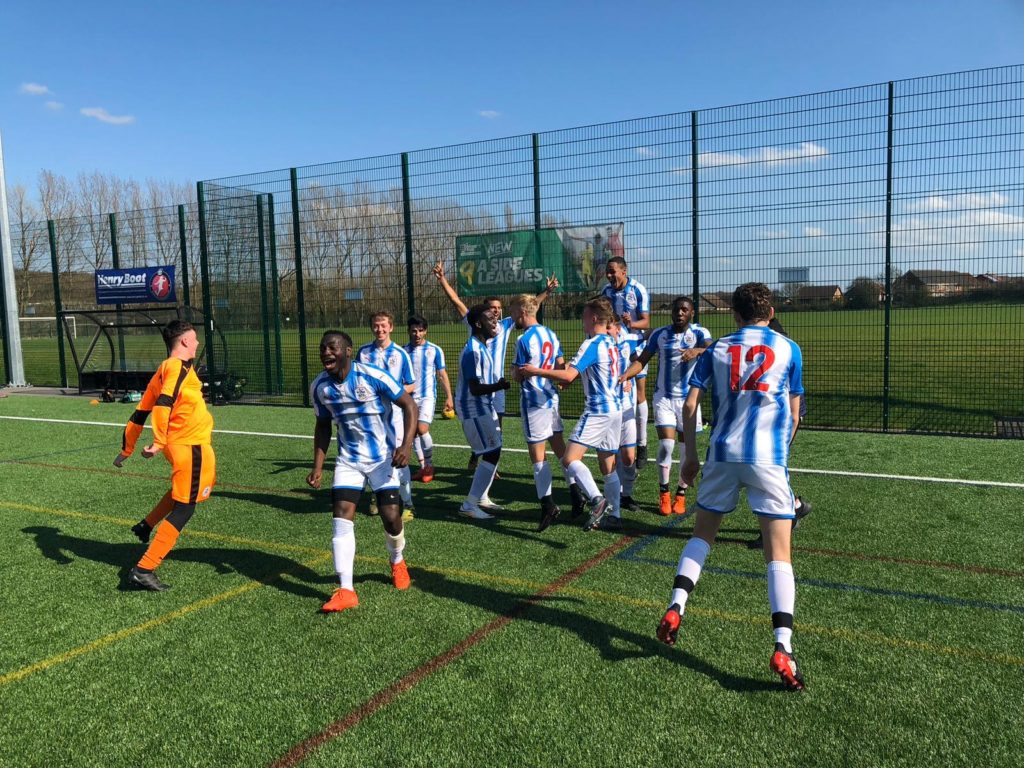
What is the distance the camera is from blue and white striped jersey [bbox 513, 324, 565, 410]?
6.62 m

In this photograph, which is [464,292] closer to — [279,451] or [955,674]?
[279,451]

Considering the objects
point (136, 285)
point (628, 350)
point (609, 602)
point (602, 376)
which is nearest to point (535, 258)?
point (628, 350)

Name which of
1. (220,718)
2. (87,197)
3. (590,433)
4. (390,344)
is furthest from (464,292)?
(87,197)

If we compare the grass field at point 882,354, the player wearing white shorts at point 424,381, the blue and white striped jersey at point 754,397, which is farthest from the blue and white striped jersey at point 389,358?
the blue and white striped jersey at point 754,397

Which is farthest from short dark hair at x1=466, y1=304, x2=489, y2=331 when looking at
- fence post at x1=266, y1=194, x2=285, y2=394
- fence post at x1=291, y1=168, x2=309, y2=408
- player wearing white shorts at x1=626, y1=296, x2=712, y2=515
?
fence post at x1=266, y1=194, x2=285, y2=394

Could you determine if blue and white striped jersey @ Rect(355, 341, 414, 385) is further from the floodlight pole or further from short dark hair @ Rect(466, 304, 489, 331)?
the floodlight pole

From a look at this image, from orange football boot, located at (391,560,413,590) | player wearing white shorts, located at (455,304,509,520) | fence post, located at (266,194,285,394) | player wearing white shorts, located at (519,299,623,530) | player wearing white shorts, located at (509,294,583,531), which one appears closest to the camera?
orange football boot, located at (391,560,413,590)

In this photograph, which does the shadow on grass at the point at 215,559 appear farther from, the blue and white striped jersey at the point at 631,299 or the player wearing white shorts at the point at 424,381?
the blue and white striped jersey at the point at 631,299

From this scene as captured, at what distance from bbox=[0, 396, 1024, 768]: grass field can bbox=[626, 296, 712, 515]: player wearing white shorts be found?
2.27ft

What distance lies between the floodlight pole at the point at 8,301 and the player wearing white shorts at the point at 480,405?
18594mm

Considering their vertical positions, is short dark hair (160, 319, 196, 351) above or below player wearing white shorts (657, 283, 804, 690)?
above

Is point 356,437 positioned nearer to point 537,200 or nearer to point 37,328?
point 537,200

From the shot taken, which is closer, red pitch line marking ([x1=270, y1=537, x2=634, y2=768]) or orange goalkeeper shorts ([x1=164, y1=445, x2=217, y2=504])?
red pitch line marking ([x1=270, y1=537, x2=634, y2=768])

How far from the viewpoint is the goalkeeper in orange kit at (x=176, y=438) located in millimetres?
5398
